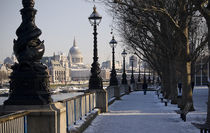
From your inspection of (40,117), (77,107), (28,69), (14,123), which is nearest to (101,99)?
(77,107)

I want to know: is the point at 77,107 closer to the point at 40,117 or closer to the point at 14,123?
the point at 40,117

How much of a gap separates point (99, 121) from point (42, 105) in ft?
24.6

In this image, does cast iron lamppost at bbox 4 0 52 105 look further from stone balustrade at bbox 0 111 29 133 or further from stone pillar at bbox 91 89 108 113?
stone pillar at bbox 91 89 108 113

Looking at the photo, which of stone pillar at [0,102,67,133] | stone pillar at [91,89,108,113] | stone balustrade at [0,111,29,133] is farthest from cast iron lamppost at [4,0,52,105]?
stone pillar at [91,89,108,113]

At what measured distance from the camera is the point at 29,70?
8.11 metres

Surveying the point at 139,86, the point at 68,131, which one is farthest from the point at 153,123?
the point at 139,86

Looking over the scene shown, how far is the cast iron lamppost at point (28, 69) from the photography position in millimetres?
8016

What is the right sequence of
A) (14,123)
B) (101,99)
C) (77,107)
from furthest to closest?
(101,99), (77,107), (14,123)

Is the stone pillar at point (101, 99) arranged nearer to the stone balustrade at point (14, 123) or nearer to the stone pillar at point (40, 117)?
the stone pillar at point (40, 117)

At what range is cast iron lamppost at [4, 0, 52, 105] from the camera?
802 centimetres

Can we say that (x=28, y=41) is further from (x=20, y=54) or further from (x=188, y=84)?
(x=188, y=84)

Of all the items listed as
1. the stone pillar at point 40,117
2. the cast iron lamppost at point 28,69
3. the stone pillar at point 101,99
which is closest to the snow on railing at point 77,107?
the cast iron lamppost at point 28,69

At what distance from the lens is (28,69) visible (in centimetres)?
812

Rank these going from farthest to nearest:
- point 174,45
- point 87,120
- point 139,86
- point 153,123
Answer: point 139,86 → point 174,45 → point 153,123 → point 87,120
